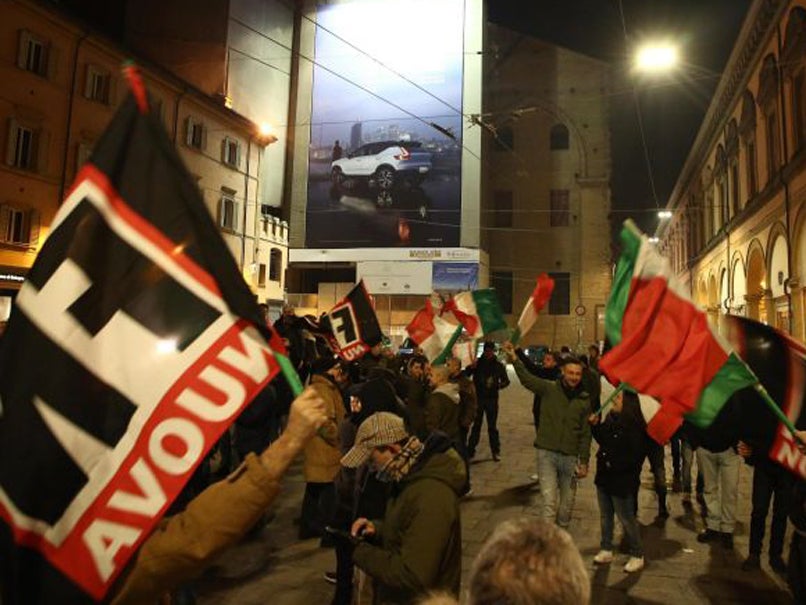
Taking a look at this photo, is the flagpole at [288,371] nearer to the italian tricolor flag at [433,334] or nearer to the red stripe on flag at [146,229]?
the red stripe on flag at [146,229]

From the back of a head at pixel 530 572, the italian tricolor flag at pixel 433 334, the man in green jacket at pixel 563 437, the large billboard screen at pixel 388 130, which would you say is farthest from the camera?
the large billboard screen at pixel 388 130

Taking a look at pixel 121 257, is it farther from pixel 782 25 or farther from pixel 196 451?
pixel 782 25

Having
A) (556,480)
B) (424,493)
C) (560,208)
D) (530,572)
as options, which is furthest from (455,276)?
(530,572)

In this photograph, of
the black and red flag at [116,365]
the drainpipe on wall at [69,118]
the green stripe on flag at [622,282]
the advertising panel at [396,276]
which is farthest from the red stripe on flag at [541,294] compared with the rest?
the advertising panel at [396,276]

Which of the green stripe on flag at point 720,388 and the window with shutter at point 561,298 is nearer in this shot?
the green stripe on flag at point 720,388

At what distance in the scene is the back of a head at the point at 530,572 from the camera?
5.47 feet

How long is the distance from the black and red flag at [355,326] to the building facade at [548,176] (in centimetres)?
3620

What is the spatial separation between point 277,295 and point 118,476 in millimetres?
37410

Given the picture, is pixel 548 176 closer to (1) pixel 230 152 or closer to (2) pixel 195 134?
(1) pixel 230 152

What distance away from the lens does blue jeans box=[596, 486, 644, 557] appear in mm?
6059

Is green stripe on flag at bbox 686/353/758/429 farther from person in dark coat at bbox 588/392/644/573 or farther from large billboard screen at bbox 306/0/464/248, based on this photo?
large billboard screen at bbox 306/0/464/248

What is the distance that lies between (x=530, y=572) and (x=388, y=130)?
136ft

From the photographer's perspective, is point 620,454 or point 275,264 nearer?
point 620,454

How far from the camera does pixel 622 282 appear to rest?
3.85 metres
